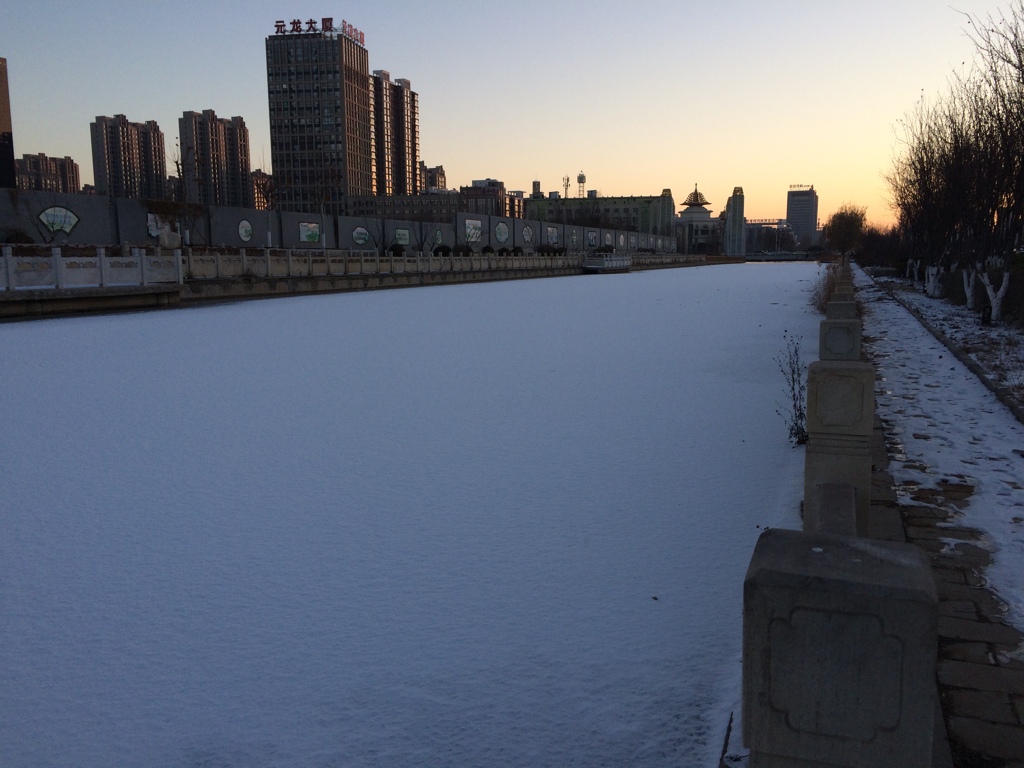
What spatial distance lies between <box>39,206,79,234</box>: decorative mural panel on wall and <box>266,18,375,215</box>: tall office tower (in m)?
131

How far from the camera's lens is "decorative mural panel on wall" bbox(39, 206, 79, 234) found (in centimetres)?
3189

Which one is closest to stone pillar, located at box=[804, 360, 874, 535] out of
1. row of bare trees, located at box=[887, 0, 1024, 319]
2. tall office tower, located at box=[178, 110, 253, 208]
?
row of bare trees, located at box=[887, 0, 1024, 319]

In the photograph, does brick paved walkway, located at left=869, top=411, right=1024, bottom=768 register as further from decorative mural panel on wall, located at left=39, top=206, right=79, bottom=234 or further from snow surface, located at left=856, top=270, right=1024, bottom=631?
decorative mural panel on wall, located at left=39, top=206, right=79, bottom=234

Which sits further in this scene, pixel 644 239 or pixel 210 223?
pixel 644 239

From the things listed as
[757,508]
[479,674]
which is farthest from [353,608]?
[757,508]

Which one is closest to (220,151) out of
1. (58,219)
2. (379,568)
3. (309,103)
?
(309,103)

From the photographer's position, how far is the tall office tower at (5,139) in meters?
101

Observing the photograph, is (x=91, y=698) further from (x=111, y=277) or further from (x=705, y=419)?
(x=111, y=277)

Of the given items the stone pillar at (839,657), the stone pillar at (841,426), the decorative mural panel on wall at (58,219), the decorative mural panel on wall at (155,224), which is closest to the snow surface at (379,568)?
the stone pillar at (841,426)

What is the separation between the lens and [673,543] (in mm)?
4992

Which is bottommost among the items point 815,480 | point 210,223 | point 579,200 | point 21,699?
point 21,699

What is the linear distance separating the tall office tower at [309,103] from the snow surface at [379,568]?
158 meters

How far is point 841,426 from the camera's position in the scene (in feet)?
12.7

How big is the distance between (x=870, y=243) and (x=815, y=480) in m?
82.6
